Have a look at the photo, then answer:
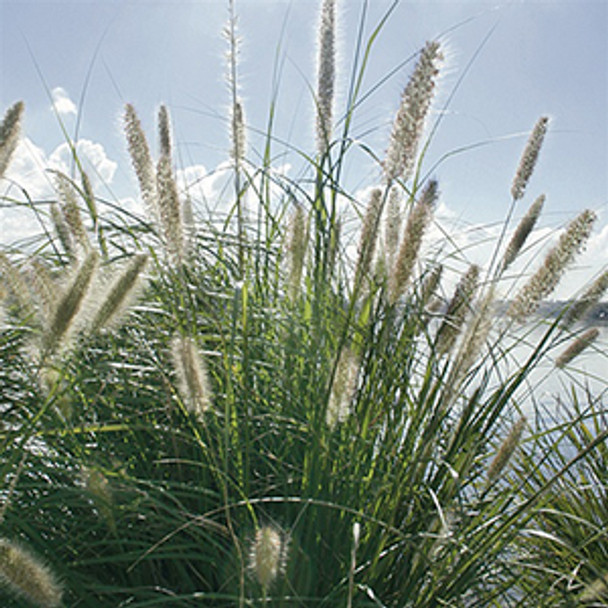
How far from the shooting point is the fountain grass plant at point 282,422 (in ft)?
3.16

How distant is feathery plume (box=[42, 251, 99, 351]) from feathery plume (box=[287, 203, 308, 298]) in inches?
17.3

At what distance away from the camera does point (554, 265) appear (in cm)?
126

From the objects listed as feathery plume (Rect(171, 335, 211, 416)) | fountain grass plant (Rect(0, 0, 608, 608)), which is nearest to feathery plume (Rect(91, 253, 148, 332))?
fountain grass plant (Rect(0, 0, 608, 608))

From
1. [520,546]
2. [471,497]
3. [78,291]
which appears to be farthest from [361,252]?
[520,546]

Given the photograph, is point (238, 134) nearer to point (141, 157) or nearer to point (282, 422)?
point (141, 157)

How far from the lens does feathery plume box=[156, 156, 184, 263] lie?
1118mm

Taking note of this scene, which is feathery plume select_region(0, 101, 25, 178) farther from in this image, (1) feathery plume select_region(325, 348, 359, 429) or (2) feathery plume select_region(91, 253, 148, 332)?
(1) feathery plume select_region(325, 348, 359, 429)

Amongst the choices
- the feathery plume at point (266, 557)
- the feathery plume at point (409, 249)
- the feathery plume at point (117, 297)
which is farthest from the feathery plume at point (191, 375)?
the feathery plume at point (409, 249)

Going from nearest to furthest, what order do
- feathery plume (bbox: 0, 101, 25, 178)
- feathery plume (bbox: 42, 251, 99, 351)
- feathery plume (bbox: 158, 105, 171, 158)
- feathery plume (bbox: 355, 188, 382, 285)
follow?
1. feathery plume (bbox: 42, 251, 99, 351)
2. feathery plume (bbox: 355, 188, 382, 285)
3. feathery plume (bbox: 0, 101, 25, 178)
4. feathery plume (bbox: 158, 105, 171, 158)

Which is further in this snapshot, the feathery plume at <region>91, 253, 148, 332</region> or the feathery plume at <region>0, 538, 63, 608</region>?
Result: the feathery plume at <region>91, 253, 148, 332</region>

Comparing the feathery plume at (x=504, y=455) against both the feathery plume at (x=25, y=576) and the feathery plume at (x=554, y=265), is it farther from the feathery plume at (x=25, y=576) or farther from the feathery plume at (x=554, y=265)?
the feathery plume at (x=25, y=576)

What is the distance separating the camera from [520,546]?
4.78ft

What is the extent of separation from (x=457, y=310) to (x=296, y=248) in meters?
0.43

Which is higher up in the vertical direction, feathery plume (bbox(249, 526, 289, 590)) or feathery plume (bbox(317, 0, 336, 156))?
feathery plume (bbox(317, 0, 336, 156))
